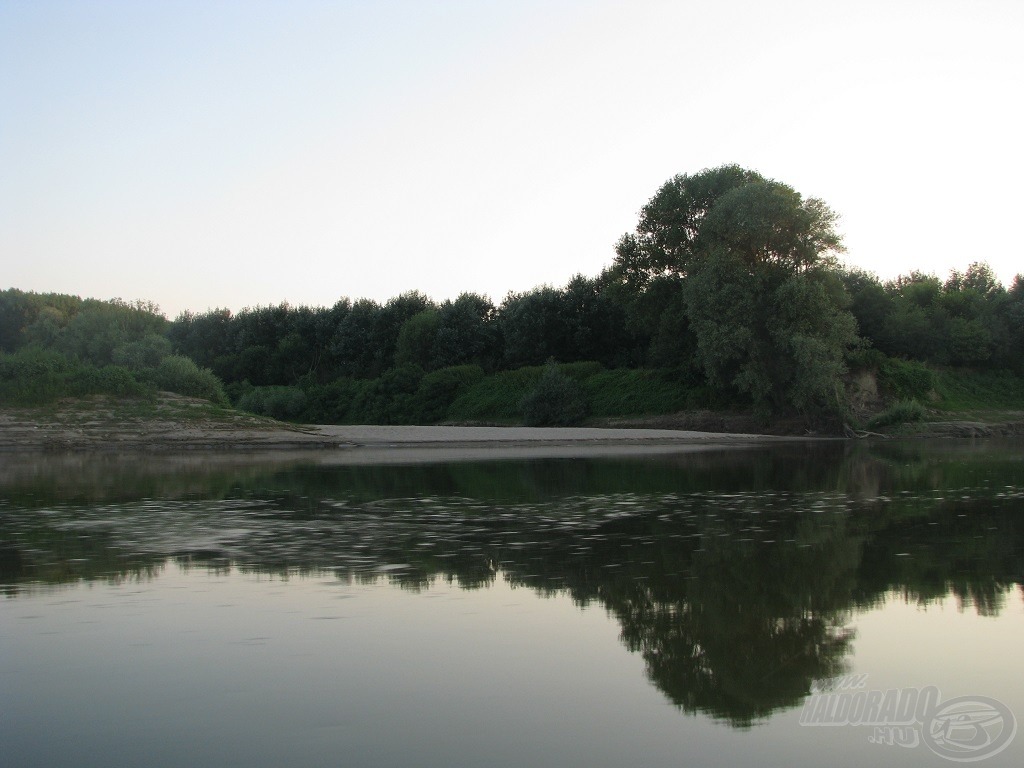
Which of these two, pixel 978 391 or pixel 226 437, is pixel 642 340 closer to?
pixel 978 391

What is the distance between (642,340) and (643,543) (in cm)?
5615

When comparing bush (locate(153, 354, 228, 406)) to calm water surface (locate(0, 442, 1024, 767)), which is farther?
bush (locate(153, 354, 228, 406))

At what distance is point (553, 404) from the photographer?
5475 cm

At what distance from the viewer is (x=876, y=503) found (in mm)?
14922

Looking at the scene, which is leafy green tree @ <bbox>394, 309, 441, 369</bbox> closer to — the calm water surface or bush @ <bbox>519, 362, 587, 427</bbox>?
bush @ <bbox>519, 362, 587, 427</bbox>

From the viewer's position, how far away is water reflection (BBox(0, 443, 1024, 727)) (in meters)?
6.59

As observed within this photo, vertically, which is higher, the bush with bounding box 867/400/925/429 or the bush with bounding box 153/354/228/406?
the bush with bounding box 153/354/228/406

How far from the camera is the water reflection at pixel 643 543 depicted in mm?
6586

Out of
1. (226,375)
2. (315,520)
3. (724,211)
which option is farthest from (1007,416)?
(226,375)

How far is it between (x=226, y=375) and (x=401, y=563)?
238 ft

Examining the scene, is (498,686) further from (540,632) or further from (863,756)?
(863,756)

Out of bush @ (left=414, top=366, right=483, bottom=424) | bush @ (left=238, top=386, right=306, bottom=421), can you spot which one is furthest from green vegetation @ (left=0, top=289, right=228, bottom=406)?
bush @ (left=414, top=366, right=483, bottom=424)

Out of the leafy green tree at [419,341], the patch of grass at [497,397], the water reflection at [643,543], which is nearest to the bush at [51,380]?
the water reflection at [643,543]

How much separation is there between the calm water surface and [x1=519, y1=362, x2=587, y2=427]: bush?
40.1m
